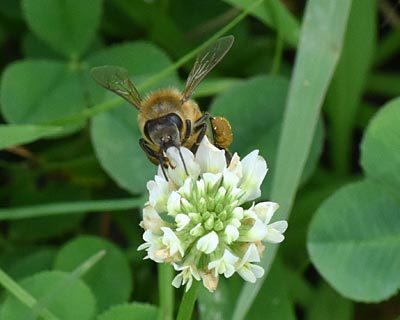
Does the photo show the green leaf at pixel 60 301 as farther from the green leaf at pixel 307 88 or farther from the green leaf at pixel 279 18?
the green leaf at pixel 279 18

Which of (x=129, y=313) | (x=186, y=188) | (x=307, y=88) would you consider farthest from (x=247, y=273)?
(x=307, y=88)

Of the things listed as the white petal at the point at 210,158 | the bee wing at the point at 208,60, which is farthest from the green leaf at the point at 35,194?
the white petal at the point at 210,158

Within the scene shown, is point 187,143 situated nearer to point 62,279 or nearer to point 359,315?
point 62,279

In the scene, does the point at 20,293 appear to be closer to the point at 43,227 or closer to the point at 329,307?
the point at 43,227

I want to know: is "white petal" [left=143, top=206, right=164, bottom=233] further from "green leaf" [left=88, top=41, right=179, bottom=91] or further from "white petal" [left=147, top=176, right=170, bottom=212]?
"green leaf" [left=88, top=41, right=179, bottom=91]

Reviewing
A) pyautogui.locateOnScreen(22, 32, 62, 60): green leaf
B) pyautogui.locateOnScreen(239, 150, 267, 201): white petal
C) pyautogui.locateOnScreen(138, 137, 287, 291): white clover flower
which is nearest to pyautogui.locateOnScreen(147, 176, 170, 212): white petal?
pyautogui.locateOnScreen(138, 137, 287, 291): white clover flower

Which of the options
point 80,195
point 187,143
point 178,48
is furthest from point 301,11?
A: point 187,143
